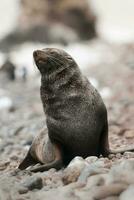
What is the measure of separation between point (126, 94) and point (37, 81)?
439 centimetres

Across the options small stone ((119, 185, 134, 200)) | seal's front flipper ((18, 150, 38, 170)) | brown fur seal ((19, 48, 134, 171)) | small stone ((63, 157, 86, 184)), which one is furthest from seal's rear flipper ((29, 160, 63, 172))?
small stone ((119, 185, 134, 200))

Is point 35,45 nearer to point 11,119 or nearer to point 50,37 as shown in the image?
point 50,37

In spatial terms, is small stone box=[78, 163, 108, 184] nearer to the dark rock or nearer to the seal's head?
the dark rock

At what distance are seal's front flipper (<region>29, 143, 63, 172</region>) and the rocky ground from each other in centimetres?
9

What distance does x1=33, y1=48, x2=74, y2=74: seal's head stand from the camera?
5.89 meters

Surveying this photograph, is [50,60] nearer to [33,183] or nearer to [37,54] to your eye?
[37,54]

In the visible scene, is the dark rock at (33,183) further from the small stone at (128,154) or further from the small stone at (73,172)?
the small stone at (128,154)

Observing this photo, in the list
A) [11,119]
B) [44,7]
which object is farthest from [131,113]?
[44,7]

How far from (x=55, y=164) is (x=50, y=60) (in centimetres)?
85

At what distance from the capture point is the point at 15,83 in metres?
17.3

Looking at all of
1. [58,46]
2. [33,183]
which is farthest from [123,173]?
[58,46]

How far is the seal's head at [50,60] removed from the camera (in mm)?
5895

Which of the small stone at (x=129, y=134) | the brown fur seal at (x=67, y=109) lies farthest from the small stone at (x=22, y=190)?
the small stone at (x=129, y=134)

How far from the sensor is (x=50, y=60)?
5938mm
